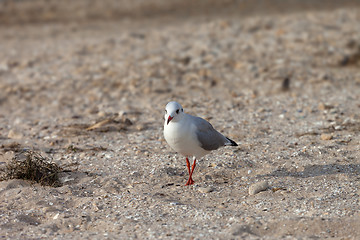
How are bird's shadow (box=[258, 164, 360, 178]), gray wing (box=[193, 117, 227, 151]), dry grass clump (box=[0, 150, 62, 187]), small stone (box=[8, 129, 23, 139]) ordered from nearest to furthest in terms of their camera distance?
1. gray wing (box=[193, 117, 227, 151])
2. dry grass clump (box=[0, 150, 62, 187])
3. bird's shadow (box=[258, 164, 360, 178])
4. small stone (box=[8, 129, 23, 139])

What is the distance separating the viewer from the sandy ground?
4816mm

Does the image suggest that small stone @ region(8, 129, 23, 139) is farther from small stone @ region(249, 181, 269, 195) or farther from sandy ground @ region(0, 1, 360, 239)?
small stone @ region(249, 181, 269, 195)

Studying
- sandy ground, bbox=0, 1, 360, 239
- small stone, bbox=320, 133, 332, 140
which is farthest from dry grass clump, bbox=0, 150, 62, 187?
small stone, bbox=320, 133, 332, 140

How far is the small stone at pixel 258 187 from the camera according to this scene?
5379 mm

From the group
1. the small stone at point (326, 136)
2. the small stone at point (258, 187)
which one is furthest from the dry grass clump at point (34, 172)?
the small stone at point (326, 136)

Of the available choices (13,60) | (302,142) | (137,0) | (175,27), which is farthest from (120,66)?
(137,0)

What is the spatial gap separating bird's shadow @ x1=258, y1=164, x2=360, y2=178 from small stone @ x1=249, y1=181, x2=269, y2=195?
39 centimetres

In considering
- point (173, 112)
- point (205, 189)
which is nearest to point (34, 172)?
point (173, 112)

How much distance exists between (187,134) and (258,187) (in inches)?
36.5

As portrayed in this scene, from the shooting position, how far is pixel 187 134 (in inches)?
214

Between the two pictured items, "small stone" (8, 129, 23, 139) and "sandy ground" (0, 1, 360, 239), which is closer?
"sandy ground" (0, 1, 360, 239)

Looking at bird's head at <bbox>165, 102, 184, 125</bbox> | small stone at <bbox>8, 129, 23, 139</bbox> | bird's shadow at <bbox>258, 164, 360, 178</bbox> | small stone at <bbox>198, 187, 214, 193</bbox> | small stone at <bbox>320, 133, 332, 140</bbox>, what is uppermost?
bird's head at <bbox>165, 102, 184, 125</bbox>

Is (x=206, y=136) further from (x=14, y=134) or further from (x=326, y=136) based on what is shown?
(x=14, y=134)

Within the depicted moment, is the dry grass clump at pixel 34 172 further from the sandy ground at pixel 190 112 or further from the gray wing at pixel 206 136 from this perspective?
the gray wing at pixel 206 136
